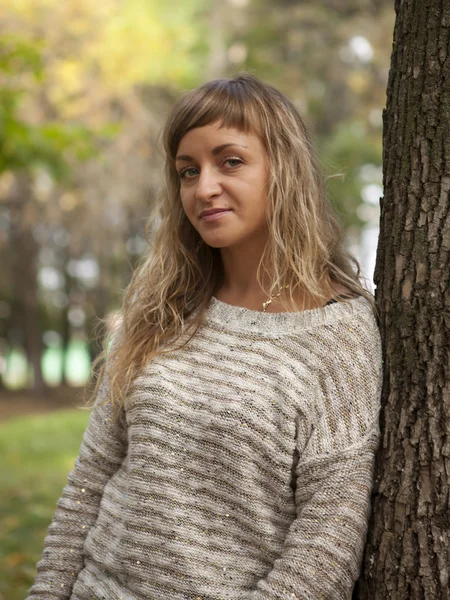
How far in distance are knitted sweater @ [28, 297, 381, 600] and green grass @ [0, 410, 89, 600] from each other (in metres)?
2.23

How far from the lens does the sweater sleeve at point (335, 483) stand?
1.83 m

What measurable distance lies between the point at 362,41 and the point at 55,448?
728cm

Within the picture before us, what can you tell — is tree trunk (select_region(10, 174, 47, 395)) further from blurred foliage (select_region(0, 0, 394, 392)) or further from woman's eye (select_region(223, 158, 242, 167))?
woman's eye (select_region(223, 158, 242, 167))

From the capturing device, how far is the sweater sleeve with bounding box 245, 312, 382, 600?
72.2 inches

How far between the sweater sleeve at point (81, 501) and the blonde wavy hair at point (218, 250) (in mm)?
117

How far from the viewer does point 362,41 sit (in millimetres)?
10969

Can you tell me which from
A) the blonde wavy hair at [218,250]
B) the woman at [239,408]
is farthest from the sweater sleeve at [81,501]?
the blonde wavy hair at [218,250]

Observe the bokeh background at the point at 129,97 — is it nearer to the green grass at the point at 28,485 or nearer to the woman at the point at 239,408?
the green grass at the point at 28,485

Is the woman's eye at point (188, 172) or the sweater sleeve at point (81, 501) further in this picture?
the sweater sleeve at point (81, 501)

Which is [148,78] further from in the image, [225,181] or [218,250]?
[225,181]

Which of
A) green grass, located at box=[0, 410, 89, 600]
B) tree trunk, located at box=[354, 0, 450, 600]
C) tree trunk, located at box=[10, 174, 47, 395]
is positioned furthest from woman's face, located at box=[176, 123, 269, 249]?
tree trunk, located at box=[10, 174, 47, 395]

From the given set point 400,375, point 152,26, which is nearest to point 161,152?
point 400,375

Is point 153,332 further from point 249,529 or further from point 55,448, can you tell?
point 55,448

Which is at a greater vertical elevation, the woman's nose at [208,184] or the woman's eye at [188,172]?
the woman's eye at [188,172]
